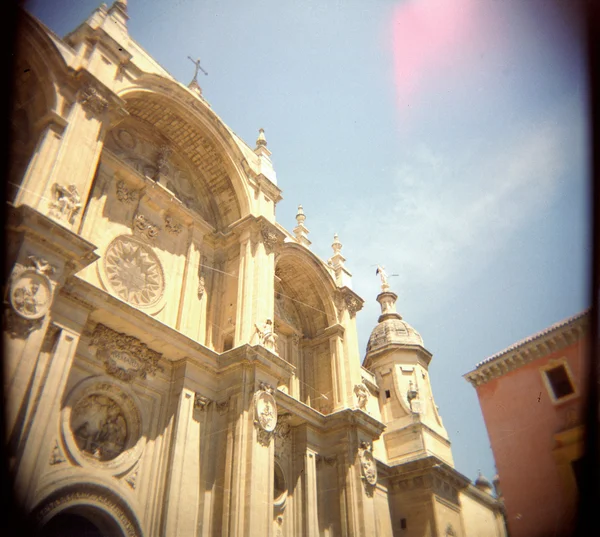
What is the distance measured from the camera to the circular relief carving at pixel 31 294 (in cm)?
988

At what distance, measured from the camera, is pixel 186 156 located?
63.3 ft

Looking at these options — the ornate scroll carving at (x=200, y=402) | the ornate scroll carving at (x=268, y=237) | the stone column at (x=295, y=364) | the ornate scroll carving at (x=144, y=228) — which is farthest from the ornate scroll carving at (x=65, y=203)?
the stone column at (x=295, y=364)

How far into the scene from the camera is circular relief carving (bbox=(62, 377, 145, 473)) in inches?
470

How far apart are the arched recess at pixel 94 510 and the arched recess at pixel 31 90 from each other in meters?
7.13

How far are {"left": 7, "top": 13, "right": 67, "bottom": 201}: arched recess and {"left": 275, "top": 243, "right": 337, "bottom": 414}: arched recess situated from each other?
10.2 meters

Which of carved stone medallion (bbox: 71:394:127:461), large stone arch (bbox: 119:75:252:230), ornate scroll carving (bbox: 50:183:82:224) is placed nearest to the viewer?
ornate scroll carving (bbox: 50:183:82:224)

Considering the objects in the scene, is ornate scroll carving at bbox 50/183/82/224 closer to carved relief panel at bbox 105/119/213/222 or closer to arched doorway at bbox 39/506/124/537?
carved relief panel at bbox 105/119/213/222

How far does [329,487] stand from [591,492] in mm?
8579

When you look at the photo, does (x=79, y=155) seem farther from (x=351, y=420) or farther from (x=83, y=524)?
(x=351, y=420)

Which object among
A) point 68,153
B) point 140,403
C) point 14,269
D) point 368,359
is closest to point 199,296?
point 140,403

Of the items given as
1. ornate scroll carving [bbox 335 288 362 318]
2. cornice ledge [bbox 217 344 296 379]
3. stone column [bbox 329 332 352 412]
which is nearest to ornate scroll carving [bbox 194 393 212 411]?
cornice ledge [bbox 217 344 296 379]

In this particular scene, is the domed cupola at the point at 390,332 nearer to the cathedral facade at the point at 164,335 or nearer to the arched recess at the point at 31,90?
the cathedral facade at the point at 164,335

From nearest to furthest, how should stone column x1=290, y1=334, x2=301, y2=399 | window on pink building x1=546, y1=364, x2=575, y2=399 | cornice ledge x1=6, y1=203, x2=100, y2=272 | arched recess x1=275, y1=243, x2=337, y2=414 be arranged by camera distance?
1. cornice ledge x1=6, y1=203, x2=100, y2=272
2. window on pink building x1=546, y1=364, x2=575, y2=399
3. stone column x1=290, y1=334, x2=301, y2=399
4. arched recess x1=275, y1=243, x2=337, y2=414

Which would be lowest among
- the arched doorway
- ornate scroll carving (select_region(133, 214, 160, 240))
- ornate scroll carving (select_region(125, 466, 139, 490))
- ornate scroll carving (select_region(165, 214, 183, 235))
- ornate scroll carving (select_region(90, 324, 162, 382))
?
the arched doorway
